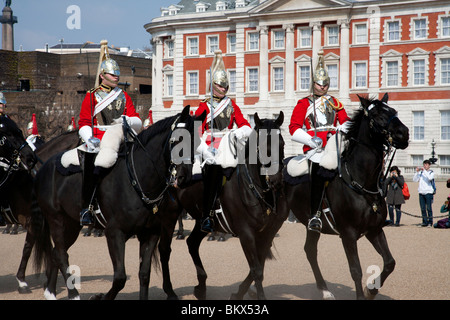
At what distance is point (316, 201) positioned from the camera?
8227 mm

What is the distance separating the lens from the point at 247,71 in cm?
5162

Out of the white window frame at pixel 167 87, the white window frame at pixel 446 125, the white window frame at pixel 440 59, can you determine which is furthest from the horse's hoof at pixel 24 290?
the white window frame at pixel 167 87

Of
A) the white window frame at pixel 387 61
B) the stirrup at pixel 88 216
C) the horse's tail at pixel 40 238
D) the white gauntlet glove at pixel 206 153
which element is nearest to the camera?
the stirrup at pixel 88 216

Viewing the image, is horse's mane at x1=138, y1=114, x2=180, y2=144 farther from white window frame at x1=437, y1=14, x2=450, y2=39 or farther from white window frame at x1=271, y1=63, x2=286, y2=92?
white window frame at x1=271, y1=63, x2=286, y2=92

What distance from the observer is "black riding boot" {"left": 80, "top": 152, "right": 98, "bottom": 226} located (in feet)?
24.3

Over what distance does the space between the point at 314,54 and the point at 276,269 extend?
39.7 meters

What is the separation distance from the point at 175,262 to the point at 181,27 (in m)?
45.0

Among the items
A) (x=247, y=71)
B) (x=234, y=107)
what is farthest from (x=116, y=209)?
(x=247, y=71)

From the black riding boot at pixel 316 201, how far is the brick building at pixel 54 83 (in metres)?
47.4

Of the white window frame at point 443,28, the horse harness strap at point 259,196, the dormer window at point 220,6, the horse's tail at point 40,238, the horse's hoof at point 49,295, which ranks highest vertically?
the dormer window at point 220,6

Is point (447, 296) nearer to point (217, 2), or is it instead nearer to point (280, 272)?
point (280, 272)

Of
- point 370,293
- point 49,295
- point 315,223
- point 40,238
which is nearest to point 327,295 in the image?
point 370,293

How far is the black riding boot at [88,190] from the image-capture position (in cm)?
741

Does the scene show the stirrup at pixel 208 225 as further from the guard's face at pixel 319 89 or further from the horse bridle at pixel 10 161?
the horse bridle at pixel 10 161
